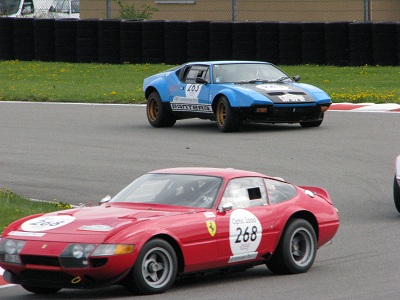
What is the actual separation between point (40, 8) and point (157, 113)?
26.8 meters

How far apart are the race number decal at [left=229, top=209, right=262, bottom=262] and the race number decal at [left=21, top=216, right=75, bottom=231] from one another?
1319mm

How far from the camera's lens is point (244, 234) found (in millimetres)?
8289

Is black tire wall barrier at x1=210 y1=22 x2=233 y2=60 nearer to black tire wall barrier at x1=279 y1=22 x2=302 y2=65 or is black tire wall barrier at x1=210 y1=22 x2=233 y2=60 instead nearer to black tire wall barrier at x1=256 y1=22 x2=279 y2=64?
black tire wall barrier at x1=256 y1=22 x2=279 y2=64

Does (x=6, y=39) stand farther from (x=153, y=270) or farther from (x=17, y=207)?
(x=153, y=270)

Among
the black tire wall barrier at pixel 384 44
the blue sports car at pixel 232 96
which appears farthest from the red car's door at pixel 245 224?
the black tire wall barrier at pixel 384 44

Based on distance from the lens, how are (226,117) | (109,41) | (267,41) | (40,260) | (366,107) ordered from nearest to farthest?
(40,260) < (226,117) < (366,107) < (267,41) < (109,41)

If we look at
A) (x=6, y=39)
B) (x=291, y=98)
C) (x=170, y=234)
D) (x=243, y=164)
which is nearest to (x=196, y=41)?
(x=6, y=39)

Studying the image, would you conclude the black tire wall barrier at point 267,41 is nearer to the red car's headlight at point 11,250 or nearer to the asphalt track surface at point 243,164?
the asphalt track surface at point 243,164

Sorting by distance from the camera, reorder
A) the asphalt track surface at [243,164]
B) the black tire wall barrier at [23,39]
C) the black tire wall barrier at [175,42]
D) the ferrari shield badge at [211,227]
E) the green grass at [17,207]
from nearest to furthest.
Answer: the ferrari shield badge at [211,227], the asphalt track surface at [243,164], the green grass at [17,207], the black tire wall barrier at [175,42], the black tire wall barrier at [23,39]

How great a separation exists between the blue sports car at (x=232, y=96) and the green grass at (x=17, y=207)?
6.34 meters

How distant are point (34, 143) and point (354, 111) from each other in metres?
6.89

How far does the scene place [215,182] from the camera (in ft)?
28.0

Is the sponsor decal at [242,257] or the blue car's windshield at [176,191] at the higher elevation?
the blue car's windshield at [176,191]

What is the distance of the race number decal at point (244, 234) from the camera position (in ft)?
27.0
